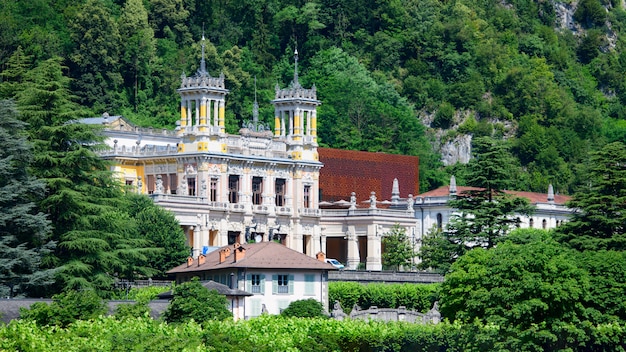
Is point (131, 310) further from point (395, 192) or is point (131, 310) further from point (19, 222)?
point (395, 192)

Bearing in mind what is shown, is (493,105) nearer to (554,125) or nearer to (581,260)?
(554,125)

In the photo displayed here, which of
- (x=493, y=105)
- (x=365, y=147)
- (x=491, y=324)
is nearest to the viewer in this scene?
(x=491, y=324)

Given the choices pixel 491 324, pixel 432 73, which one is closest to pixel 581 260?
pixel 491 324

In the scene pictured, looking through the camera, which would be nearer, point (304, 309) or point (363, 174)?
point (304, 309)

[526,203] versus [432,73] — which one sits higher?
[432,73]

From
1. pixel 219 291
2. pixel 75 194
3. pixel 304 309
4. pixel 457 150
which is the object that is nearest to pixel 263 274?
pixel 304 309

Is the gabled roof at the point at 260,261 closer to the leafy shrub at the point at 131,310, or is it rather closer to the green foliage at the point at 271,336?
the green foliage at the point at 271,336

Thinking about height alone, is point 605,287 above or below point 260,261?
below

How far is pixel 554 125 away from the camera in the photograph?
180250 mm

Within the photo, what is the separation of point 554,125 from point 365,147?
25956 millimetres

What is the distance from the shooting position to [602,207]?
4441 inches

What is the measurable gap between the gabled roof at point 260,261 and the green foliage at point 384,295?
7.05m

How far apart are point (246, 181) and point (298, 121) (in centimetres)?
776

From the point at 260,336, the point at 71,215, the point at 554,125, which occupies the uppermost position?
the point at 554,125
